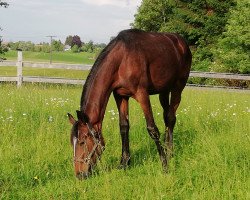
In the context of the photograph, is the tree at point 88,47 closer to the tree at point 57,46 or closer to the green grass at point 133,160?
the tree at point 57,46

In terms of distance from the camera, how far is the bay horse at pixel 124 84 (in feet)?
14.6

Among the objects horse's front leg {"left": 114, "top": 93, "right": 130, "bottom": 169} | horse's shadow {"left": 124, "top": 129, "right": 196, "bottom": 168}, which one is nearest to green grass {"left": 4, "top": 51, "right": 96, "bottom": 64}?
horse's shadow {"left": 124, "top": 129, "right": 196, "bottom": 168}

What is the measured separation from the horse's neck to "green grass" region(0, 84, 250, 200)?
2.07ft

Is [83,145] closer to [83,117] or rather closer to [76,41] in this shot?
[83,117]

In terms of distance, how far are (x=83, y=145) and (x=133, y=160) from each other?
4.00 feet

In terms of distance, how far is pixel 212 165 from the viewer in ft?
15.2

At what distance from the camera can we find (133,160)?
5434mm

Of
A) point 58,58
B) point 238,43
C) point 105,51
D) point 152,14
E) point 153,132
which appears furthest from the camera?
point 58,58

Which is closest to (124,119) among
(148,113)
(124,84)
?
(148,113)

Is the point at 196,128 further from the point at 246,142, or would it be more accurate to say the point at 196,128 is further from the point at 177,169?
the point at 177,169

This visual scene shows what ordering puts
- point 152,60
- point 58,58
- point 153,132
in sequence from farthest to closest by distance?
point 58,58 < point 152,60 < point 153,132

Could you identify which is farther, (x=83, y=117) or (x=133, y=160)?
(x=133, y=160)

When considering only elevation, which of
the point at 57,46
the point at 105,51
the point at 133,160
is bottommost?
the point at 133,160

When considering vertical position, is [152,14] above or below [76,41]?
above
